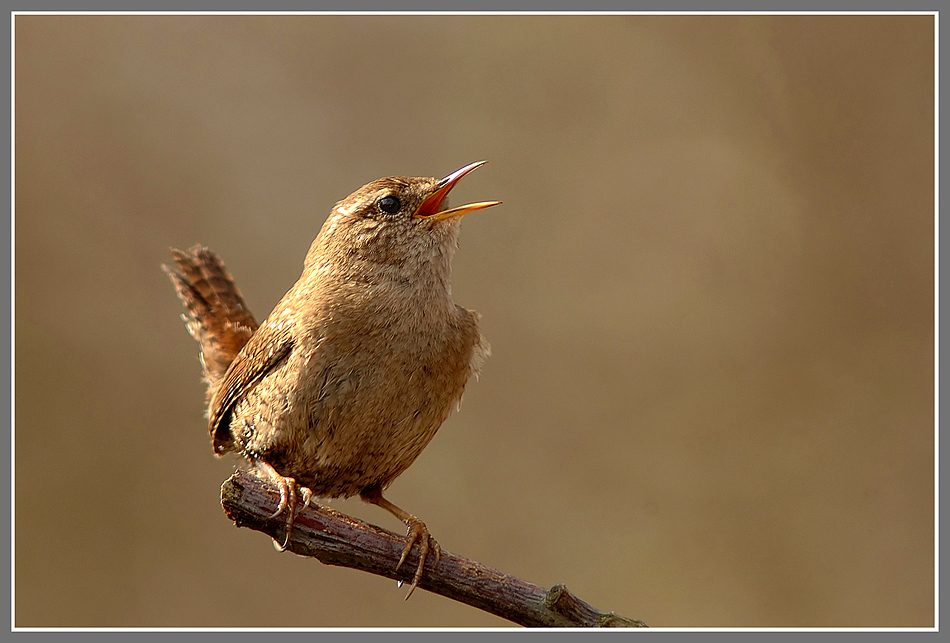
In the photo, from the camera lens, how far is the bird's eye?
2.91 metres

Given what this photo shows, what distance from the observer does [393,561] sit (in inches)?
95.7

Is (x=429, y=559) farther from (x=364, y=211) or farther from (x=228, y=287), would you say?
(x=228, y=287)

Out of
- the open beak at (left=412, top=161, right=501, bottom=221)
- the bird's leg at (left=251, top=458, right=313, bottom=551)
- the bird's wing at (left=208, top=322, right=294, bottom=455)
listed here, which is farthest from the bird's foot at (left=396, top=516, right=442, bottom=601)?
the open beak at (left=412, top=161, right=501, bottom=221)

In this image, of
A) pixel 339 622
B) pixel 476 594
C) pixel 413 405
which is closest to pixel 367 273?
pixel 413 405

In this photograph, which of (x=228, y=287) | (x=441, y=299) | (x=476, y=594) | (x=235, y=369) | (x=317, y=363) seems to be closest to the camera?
(x=476, y=594)

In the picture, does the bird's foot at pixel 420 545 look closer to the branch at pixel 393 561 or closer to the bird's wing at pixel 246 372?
the branch at pixel 393 561

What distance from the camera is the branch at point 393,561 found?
229cm

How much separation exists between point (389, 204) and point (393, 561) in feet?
4.42

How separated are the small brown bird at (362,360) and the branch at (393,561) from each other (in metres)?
0.05

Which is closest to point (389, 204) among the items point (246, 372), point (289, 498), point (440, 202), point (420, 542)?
point (440, 202)

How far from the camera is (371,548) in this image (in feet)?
7.93

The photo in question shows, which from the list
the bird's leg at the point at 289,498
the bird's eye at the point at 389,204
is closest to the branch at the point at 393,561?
the bird's leg at the point at 289,498

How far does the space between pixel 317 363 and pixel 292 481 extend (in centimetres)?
41

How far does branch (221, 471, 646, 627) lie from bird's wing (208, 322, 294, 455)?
523mm
